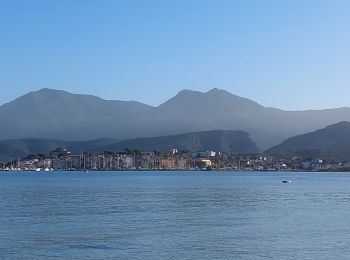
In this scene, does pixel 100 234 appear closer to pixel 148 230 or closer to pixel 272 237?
pixel 148 230

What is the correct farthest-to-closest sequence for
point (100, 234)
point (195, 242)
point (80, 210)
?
1. point (80, 210)
2. point (100, 234)
3. point (195, 242)

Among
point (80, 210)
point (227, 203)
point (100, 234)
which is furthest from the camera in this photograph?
point (227, 203)

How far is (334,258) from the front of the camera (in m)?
21.6

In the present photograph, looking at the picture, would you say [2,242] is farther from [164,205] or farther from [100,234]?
[164,205]

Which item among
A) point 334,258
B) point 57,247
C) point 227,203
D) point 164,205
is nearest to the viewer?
point 334,258

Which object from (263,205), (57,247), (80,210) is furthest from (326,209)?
(57,247)

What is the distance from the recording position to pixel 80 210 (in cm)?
3816

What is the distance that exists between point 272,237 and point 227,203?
19077 millimetres

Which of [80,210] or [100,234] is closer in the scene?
[100,234]

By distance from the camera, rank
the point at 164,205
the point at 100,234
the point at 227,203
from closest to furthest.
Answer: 1. the point at 100,234
2. the point at 164,205
3. the point at 227,203

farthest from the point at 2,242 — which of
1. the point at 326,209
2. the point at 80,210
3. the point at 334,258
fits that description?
the point at 326,209

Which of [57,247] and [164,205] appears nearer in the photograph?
[57,247]

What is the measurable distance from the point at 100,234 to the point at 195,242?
393 cm

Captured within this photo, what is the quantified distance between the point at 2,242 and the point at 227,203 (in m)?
22.7
